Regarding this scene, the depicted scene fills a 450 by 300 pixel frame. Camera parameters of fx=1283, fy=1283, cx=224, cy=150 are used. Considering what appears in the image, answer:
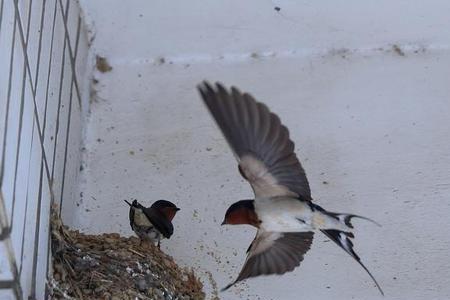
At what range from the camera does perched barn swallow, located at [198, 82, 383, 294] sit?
3283 mm

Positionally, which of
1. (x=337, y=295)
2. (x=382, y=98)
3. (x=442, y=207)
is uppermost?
(x=382, y=98)

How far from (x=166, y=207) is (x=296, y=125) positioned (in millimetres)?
620

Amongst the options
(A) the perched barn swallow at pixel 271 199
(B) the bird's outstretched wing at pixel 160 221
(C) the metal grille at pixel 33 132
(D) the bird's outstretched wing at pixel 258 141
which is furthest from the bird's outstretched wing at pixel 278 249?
(C) the metal grille at pixel 33 132

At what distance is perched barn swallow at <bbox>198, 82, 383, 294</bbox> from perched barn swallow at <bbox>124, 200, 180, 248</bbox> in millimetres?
263

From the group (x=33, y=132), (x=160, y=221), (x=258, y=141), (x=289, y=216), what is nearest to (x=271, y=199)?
(x=289, y=216)

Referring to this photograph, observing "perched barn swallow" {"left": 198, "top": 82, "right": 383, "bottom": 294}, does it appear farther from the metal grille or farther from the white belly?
the metal grille

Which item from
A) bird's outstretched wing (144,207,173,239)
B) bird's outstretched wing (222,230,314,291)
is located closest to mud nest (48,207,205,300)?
bird's outstretched wing (144,207,173,239)

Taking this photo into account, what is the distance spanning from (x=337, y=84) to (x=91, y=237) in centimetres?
114

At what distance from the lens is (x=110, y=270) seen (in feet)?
12.0

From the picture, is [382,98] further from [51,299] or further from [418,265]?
[51,299]

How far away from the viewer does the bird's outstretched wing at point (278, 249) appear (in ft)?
12.2

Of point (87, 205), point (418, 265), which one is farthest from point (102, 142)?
point (418, 265)

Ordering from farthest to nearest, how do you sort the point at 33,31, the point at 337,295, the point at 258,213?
the point at 337,295, the point at 258,213, the point at 33,31

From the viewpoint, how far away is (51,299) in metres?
3.51
